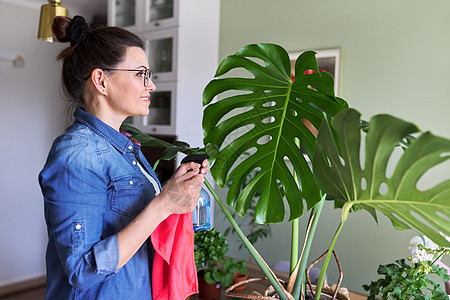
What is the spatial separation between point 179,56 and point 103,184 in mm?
2162

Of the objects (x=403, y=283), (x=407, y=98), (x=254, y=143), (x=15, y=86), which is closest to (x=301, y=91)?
(x=254, y=143)

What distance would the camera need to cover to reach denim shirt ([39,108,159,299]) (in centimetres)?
88

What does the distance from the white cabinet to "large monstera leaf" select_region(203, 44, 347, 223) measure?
175 cm

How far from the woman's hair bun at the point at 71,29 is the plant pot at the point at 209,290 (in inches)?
40.6

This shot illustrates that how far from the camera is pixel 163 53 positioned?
3.12m

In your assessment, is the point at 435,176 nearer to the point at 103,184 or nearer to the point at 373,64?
the point at 373,64

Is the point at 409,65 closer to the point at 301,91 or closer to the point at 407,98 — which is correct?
the point at 407,98

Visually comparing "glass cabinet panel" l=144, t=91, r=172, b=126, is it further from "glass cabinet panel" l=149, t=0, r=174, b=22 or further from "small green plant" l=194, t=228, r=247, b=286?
"small green plant" l=194, t=228, r=247, b=286

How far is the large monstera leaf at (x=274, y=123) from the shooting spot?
1.17 meters

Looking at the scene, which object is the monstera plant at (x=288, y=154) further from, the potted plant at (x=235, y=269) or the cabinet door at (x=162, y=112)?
the cabinet door at (x=162, y=112)

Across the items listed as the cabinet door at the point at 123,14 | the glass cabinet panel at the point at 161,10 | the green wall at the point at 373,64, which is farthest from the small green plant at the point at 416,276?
the cabinet door at the point at 123,14

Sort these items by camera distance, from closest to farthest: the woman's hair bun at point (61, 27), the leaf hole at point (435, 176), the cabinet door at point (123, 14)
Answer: the woman's hair bun at point (61, 27)
the leaf hole at point (435, 176)
the cabinet door at point (123, 14)

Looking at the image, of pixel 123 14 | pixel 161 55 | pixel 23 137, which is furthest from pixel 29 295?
pixel 123 14

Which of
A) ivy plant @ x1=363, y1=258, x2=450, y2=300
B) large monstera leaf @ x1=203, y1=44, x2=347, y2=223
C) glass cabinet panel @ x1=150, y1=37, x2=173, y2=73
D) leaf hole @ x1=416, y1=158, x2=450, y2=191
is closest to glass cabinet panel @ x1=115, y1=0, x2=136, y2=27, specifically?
glass cabinet panel @ x1=150, y1=37, x2=173, y2=73
